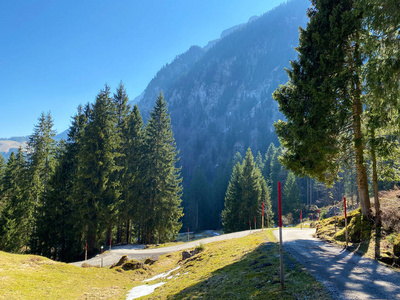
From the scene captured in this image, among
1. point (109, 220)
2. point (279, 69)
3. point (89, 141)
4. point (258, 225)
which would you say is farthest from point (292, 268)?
point (279, 69)

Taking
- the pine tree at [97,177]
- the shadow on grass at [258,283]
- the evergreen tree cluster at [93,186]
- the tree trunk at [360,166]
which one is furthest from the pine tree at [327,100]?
the evergreen tree cluster at [93,186]

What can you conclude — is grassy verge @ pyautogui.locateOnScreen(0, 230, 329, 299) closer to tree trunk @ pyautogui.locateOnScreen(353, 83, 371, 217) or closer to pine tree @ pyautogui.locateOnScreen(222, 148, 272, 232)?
tree trunk @ pyautogui.locateOnScreen(353, 83, 371, 217)

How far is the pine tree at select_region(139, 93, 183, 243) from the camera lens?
3238 centimetres

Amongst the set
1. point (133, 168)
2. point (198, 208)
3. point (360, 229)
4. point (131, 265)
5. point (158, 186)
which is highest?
point (133, 168)

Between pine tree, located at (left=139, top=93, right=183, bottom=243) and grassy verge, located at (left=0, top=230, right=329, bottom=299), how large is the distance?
17.7 meters

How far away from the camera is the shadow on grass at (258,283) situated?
5.62 metres

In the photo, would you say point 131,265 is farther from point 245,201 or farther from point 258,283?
point 245,201

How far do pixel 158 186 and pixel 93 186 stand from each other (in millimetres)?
10343

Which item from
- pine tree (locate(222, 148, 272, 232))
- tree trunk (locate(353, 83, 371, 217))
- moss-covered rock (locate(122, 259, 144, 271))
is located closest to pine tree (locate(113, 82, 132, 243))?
moss-covered rock (locate(122, 259, 144, 271))

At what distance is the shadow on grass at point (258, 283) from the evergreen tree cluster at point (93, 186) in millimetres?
19734

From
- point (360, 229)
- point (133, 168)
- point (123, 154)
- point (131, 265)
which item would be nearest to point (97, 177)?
point (123, 154)

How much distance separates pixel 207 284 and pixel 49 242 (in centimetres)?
2564

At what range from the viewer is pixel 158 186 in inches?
1330

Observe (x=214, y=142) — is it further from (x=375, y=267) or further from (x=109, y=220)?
(x=375, y=267)
